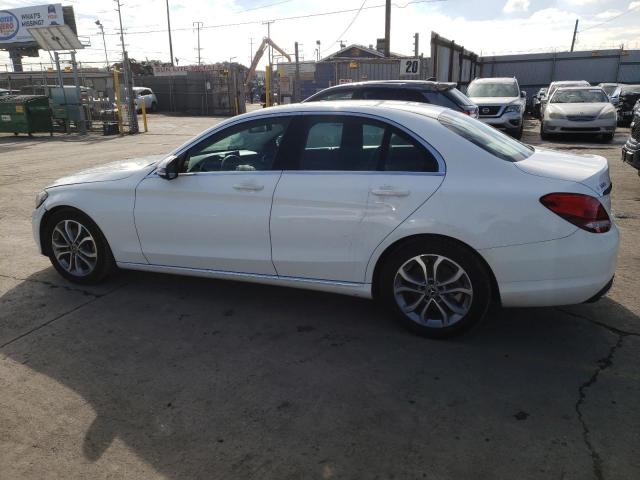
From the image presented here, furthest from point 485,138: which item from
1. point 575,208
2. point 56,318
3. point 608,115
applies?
point 608,115

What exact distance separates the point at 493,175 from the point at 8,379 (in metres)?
3.29

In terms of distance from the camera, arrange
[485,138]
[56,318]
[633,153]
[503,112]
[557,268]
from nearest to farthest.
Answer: [557,268]
[485,138]
[56,318]
[633,153]
[503,112]

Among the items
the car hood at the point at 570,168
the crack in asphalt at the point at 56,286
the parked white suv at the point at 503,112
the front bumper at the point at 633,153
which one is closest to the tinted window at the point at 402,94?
the front bumper at the point at 633,153

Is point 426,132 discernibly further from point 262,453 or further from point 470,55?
point 470,55

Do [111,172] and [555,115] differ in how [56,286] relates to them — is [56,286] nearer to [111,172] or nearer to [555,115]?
[111,172]

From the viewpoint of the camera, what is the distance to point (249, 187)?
381 centimetres

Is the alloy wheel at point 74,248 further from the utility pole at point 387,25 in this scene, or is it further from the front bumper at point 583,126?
the utility pole at point 387,25

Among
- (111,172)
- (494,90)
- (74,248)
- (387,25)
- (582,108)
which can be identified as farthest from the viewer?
(387,25)

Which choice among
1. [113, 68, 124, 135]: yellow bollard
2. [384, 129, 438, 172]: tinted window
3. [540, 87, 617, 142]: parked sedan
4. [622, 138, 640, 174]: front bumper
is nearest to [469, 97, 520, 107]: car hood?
[540, 87, 617, 142]: parked sedan

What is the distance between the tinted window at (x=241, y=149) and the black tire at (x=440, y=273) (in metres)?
1.19

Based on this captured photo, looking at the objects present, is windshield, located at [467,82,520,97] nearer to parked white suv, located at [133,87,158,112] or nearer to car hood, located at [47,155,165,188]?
car hood, located at [47,155,165,188]

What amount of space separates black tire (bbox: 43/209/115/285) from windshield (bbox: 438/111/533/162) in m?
2.96

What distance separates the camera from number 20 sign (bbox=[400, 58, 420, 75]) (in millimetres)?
17172

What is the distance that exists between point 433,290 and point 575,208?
39.8 inches
